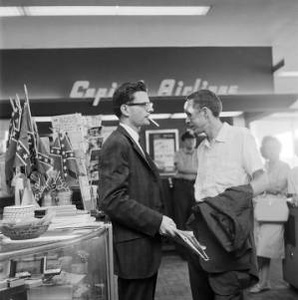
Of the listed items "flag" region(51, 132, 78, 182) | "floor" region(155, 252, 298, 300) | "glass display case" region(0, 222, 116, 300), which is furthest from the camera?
"floor" region(155, 252, 298, 300)

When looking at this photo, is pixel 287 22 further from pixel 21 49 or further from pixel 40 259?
pixel 40 259

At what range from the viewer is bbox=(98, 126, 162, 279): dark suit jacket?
176 centimetres

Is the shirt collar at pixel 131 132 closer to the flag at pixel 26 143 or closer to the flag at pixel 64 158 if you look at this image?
the flag at pixel 26 143

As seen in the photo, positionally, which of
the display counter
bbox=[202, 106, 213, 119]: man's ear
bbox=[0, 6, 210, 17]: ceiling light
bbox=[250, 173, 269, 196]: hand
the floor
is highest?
bbox=[0, 6, 210, 17]: ceiling light

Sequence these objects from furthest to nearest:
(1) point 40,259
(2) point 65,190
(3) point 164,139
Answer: (3) point 164,139 → (2) point 65,190 → (1) point 40,259

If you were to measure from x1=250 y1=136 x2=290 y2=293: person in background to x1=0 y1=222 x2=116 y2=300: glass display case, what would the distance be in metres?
2.47

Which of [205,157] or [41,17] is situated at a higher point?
[41,17]

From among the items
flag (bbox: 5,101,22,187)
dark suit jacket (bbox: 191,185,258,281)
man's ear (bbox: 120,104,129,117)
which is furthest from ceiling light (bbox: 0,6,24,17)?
dark suit jacket (bbox: 191,185,258,281)

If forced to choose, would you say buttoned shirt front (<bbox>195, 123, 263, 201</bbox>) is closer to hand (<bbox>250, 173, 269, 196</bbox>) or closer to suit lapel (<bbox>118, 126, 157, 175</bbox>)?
hand (<bbox>250, 173, 269, 196</bbox>)

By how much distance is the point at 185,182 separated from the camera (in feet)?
17.5

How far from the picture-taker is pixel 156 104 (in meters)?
6.04

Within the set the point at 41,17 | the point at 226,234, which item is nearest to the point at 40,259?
the point at 226,234

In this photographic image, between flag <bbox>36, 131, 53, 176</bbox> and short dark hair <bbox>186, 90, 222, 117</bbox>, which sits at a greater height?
short dark hair <bbox>186, 90, 222, 117</bbox>

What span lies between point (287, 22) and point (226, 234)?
15.8 feet
